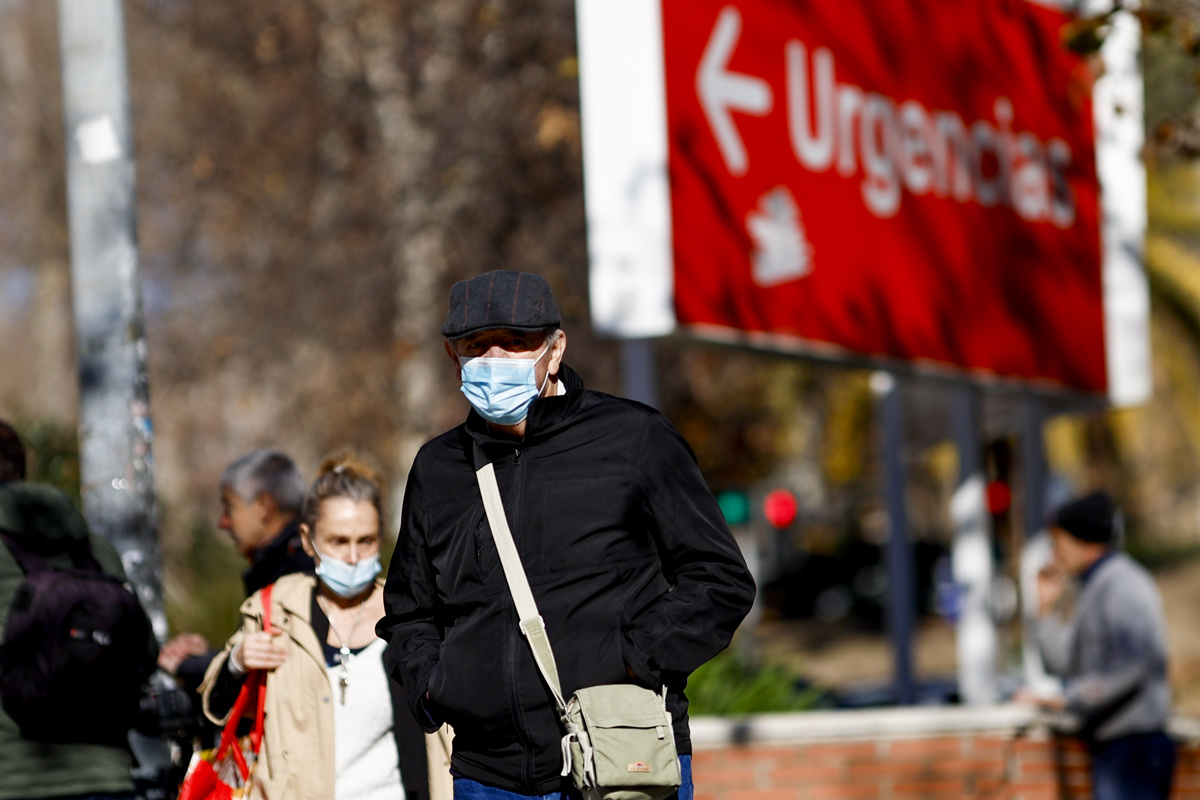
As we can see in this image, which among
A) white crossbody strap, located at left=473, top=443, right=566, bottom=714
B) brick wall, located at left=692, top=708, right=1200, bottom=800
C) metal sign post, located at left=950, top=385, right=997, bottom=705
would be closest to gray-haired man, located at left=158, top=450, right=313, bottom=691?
white crossbody strap, located at left=473, top=443, right=566, bottom=714

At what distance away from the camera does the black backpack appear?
3.81 meters

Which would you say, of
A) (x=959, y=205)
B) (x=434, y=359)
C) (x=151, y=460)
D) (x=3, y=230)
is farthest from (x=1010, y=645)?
(x=151, y=460)

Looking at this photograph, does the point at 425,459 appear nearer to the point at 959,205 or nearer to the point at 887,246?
the point at 887,246

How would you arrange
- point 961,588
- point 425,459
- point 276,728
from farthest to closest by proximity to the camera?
point 961,588, point 276,728, point 425,459

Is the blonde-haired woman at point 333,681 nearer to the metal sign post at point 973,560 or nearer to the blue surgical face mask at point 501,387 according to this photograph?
the blue surgical face mask at point 501,387

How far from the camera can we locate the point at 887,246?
8.01 meters

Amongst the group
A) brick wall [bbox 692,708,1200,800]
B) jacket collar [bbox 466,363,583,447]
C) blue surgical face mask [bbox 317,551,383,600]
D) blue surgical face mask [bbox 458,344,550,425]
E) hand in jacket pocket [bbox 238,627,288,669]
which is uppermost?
blue surgical face mask [bbox 458,344,550,425]

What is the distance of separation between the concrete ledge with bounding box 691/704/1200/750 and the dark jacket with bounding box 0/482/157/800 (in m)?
3.45

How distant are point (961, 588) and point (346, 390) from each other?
26.1ft

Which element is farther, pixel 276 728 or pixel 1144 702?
pixel 1144 702

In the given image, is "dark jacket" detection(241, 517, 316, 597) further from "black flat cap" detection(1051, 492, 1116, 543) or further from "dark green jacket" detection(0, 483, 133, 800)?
"black flat cap" detection(1051, 492, 1116, 543)

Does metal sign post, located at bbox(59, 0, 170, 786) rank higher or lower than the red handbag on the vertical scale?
higher

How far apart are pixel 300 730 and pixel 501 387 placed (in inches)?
47.3

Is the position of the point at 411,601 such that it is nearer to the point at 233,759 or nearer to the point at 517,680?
the point at 517,680
